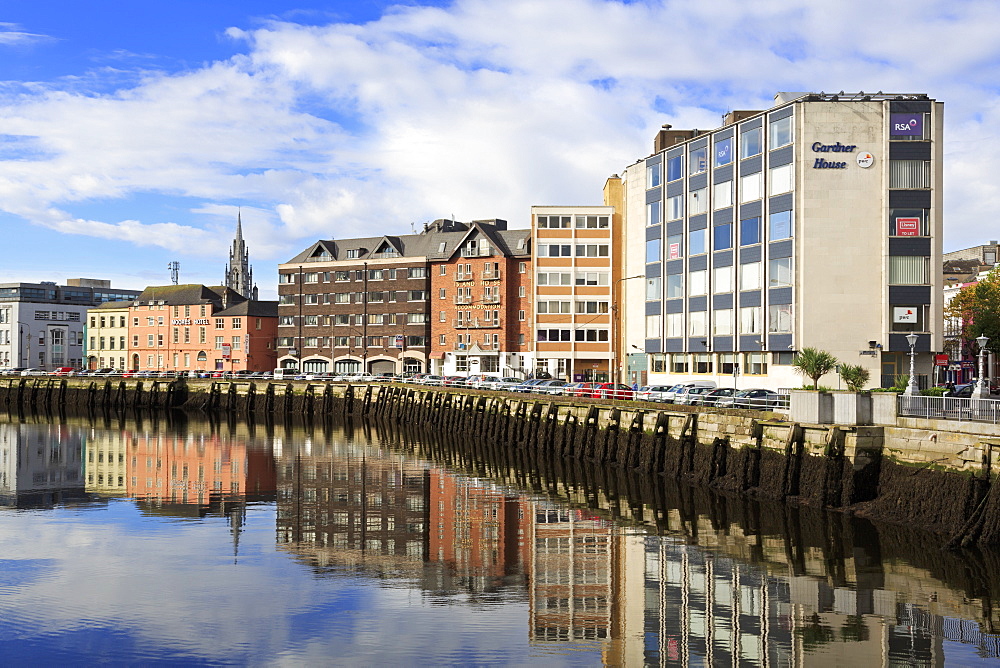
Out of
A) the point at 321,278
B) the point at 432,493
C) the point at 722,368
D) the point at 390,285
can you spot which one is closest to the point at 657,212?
the point at 722,368

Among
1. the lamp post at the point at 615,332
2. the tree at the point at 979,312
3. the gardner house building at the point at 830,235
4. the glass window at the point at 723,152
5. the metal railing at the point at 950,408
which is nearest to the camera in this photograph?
the metal railing at the point at 950,408

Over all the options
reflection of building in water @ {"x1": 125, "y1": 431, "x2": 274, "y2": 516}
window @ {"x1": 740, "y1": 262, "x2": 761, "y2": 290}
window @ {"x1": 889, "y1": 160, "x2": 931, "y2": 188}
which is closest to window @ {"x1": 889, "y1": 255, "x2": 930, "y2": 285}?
window @ {"x1": 889, "y1": 160, "x2": 931, "y2": 188}

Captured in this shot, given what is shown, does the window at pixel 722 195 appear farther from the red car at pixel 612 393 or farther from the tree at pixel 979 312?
the tree at pixel 979 312

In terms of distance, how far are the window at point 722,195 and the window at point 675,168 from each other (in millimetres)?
5595

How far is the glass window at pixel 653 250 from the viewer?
92.0 meters

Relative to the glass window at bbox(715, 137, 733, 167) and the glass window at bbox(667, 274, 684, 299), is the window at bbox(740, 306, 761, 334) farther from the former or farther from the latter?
the glass window at bbox(715, 137, 733, 167)

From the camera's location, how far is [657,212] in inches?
3622

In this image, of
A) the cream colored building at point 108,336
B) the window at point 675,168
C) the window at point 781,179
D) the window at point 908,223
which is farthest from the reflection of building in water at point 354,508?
the cream colored building at point 108,336

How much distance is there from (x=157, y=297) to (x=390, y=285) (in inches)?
2017

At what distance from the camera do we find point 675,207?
8900 centimetres

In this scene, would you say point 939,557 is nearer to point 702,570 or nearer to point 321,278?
point 702,570

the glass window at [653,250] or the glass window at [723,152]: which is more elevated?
the glass window at [723,152]

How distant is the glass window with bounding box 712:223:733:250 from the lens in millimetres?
80950

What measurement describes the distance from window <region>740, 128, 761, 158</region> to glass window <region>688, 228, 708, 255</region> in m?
7.81
